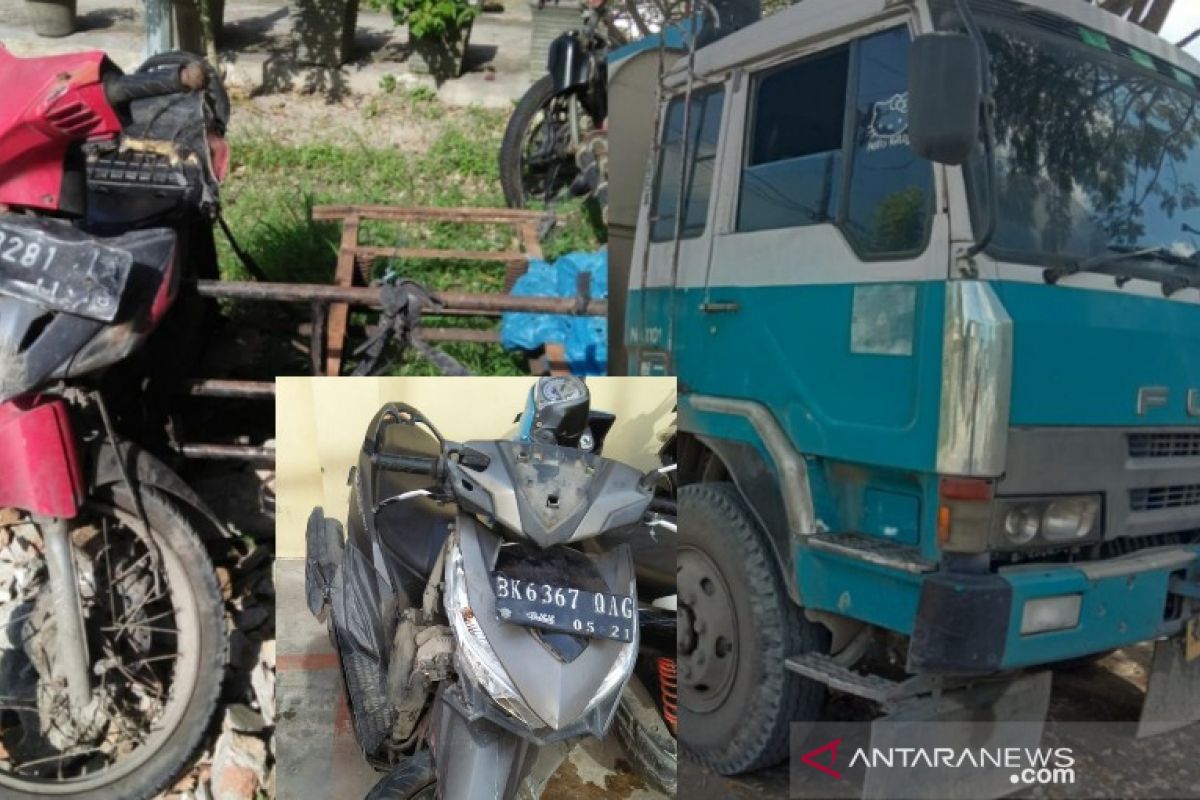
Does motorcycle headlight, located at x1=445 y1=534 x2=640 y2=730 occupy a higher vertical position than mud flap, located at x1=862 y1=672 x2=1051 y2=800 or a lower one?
higher

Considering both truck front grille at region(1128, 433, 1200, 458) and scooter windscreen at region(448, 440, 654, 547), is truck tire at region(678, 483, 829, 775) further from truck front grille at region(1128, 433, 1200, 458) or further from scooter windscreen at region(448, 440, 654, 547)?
truck front grille at region(1128, 433, 1200, 458)

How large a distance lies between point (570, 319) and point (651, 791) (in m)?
0.79

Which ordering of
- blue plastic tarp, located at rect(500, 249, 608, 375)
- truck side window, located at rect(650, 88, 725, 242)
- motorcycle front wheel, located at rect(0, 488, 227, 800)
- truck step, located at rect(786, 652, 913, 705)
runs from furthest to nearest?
motorcycle front wheel, located at rect(0, 488, 227, 800) → blue plastic tarp, located at rect(500, 249, 608, 375) → truck side window, located at rect(650, 88, 725, 242) → truck step, located at rect(786, 652, 913, 705)

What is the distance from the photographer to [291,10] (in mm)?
1662

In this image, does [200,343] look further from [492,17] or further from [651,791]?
[651,791]

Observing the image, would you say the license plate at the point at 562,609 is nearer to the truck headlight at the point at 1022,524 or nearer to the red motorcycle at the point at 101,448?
the truck headlight at the point at 1022,524

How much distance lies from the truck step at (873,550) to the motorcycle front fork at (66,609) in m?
1.40

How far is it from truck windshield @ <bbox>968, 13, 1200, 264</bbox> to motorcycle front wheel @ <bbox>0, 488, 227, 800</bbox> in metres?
1.62

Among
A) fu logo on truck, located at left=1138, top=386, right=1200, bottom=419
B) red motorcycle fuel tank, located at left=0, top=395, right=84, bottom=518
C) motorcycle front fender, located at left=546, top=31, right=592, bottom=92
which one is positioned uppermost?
motorcycle front fender, located at left=546, top=31, right=592, bottom=92

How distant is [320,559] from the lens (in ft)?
5.66

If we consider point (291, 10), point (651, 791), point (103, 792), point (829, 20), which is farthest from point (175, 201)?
point (651, 791)

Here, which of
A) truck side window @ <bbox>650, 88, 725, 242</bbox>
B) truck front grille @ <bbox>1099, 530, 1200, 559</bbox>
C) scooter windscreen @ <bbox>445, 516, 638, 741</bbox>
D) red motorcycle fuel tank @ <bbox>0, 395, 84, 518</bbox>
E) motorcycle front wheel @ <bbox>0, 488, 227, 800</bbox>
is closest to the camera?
scooter windscreen @ <bbox>445, 516, 638, 741</bbox>

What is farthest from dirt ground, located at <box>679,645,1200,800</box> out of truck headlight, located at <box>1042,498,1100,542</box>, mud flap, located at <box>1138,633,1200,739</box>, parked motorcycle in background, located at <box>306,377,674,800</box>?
parked motorcycle in background, located at <box>306,377,674,800</box>

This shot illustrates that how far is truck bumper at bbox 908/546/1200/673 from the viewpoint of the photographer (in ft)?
4.76
